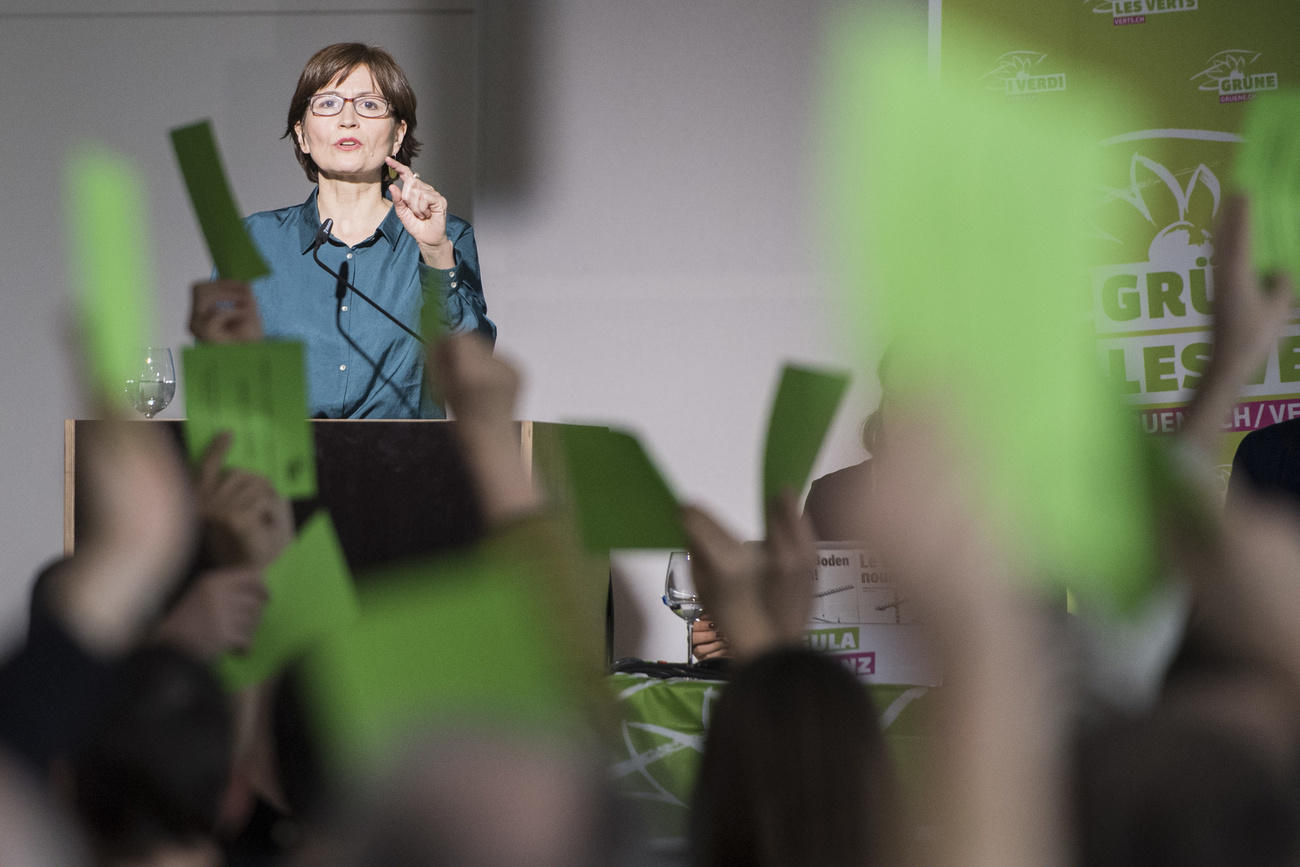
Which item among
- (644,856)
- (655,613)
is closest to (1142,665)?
(644,856)

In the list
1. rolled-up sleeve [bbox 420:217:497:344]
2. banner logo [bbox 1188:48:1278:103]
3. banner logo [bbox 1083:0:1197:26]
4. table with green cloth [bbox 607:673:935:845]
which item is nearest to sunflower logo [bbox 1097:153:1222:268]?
banner logo [bbox 1188:48:1278:103]

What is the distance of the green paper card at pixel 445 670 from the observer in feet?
1.49

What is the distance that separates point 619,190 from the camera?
3.29 m

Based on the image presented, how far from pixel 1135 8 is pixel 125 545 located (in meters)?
2.51

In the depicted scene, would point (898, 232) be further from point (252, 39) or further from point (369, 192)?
point (252, 39)

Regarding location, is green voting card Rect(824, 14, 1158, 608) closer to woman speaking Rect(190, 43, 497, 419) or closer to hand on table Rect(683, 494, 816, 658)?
hand on table Rect(683, 494, 816, 658)

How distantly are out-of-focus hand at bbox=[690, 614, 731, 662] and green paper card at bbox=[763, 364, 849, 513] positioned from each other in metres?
1.47

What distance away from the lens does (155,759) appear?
24.0 inches

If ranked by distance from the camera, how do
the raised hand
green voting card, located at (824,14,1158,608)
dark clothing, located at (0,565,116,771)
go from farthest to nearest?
the raised hand
dark clothing, located at (0,565,116,771)
green voting card, located at (824,14,1158,608)

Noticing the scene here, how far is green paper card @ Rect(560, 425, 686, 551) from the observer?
1.70 feet

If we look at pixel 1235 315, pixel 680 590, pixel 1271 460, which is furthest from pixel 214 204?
pixel 680 590

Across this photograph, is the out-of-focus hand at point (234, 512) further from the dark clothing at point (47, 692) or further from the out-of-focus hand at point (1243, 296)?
the out-of-focus hand at point (1243, 296)

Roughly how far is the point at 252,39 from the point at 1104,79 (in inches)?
84.8

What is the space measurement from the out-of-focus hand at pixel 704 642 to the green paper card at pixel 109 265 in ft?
4.83
